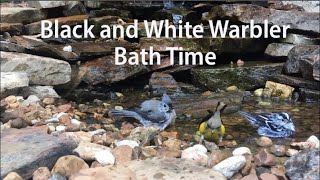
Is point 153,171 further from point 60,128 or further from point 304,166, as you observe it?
point 60,128

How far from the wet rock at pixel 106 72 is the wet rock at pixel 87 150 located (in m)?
1.78

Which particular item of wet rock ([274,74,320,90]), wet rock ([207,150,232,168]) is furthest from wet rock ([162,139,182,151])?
wet rock ([274,74,320,90])

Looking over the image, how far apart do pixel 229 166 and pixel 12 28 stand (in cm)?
277

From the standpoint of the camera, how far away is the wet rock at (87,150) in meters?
2.15

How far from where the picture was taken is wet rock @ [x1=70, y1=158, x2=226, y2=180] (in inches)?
75.4

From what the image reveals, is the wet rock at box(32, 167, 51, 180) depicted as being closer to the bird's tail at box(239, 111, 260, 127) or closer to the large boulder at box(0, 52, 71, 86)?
the large boulder at box(0, 52, 71, 86)

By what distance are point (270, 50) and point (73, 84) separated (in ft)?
6.18

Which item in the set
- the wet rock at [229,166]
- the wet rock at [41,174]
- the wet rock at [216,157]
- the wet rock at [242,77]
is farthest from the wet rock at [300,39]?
the wet rock at [41,174]

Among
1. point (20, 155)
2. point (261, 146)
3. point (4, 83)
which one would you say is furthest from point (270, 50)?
point (20, 155)

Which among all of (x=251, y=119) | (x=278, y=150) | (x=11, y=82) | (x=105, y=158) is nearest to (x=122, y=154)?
(x=105, y=158)

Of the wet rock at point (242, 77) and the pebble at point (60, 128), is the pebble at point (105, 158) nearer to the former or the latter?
the pebble at point (60, 128)

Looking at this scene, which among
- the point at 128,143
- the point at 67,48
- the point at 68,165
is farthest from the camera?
the point at 67,48

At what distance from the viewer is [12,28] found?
410 centimetres

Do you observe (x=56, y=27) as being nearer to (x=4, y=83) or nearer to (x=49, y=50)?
(x=4, y=83)
